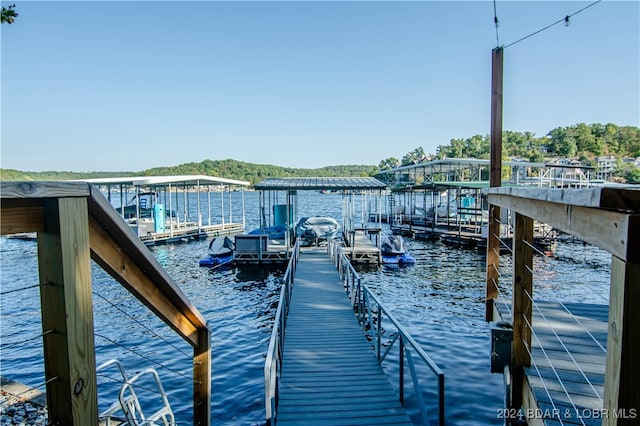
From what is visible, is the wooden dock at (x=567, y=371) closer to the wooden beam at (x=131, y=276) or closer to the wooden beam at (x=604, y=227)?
the wooden beam at (x=604, y=227)

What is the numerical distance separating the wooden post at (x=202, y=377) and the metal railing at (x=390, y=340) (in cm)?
190

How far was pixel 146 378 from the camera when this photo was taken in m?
7.77

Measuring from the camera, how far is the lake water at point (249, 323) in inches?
264

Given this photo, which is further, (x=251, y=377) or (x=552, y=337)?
(x=251, y=377)

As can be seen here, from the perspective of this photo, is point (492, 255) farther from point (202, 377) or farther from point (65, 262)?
point (65, 262)

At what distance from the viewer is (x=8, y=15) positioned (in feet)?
22.6

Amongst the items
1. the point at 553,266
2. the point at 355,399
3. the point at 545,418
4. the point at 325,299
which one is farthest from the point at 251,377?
the point at 553,266

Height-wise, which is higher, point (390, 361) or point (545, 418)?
point (545, 418)

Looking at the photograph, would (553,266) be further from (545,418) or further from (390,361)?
(545,418)

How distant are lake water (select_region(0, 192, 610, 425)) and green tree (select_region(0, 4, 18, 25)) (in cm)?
508

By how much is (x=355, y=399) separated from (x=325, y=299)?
4702mm

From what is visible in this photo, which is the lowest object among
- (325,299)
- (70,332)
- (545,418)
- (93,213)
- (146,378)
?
(146,378)

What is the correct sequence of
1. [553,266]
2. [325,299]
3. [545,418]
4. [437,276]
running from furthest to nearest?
[553,266], [437,276], [325,299], [545,418]

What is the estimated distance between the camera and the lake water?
6.70m
